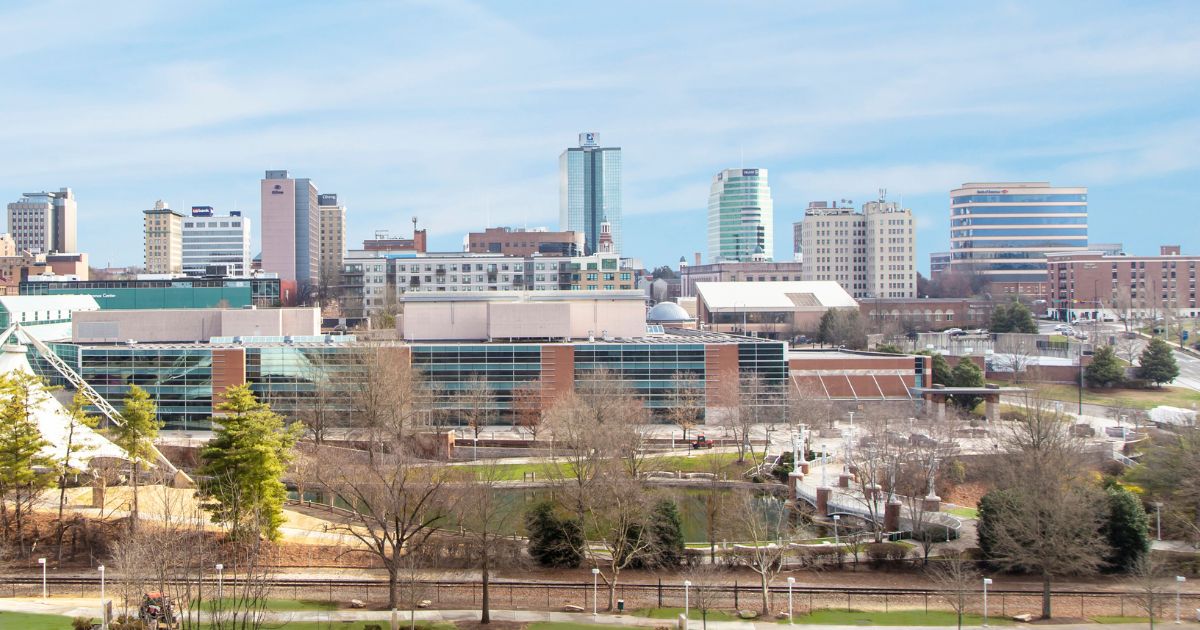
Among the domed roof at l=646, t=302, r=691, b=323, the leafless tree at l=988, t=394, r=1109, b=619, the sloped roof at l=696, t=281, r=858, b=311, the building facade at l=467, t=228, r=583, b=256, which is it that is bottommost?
the leafless tree at l=988, t=394, r=1109, b=619

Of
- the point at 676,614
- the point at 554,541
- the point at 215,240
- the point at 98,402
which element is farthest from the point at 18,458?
the point at 215,240

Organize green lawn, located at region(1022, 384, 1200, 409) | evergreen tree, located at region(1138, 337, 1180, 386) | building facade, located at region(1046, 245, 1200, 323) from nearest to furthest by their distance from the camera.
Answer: green lawn, located at region(1022, 384, 1200, 409)
evergreen tree, located at region(1138, 337, 1180, 386)
building facade, located at region(1046, 245, 1200, 323)

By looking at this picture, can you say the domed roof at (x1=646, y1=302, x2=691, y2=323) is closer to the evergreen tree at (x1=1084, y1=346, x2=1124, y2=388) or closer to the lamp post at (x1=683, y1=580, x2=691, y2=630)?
the evergreen tree at (x1=1084, y1=346, x2=1124, y2=388)

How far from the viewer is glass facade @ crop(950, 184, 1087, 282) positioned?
157 m

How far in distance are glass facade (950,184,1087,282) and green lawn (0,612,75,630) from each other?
147 m

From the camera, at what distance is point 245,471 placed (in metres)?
36.2

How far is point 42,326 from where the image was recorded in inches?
3295

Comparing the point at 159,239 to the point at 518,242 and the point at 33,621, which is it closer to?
the point at 518,242

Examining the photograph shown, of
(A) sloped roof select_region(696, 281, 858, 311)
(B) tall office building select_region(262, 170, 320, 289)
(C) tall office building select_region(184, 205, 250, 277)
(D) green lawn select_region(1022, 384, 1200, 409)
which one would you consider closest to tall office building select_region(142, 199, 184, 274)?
(C) tall office building select_region(184, 205, 250, 277)

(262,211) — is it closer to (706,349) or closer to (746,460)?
(706,349)

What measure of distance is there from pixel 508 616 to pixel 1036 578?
1742 cm

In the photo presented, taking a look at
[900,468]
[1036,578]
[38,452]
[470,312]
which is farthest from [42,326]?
[1036,578]

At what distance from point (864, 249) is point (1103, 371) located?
89301 mm

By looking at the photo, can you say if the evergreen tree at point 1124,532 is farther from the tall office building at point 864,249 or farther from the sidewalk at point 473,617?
the tall office building at point 864,249
